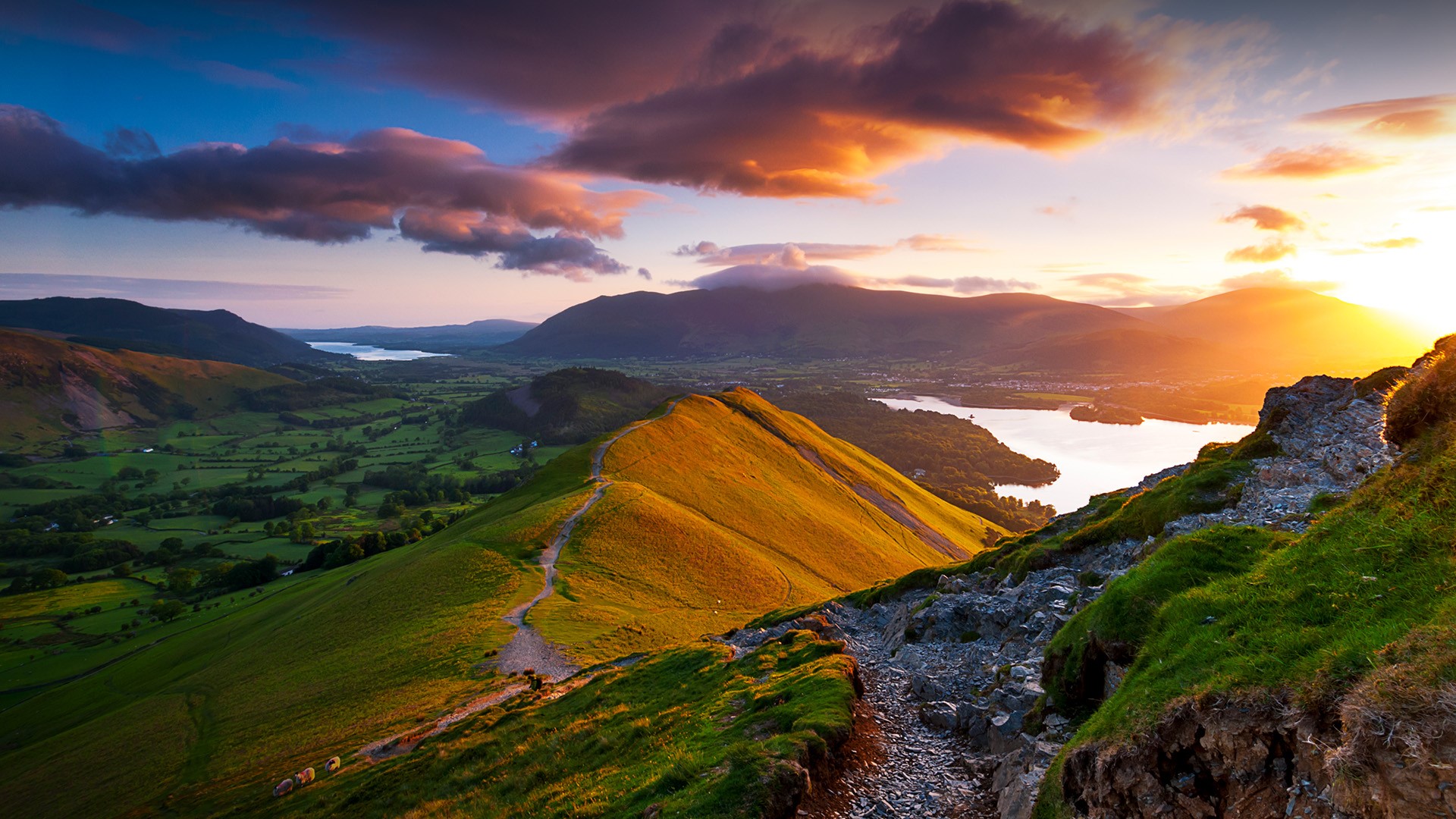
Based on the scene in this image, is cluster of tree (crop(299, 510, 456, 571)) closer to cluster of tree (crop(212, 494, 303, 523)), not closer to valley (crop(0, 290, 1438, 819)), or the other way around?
valley (crop(0, 290, 1438, 819))

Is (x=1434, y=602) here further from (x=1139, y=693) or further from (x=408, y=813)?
(x=408, y=813)

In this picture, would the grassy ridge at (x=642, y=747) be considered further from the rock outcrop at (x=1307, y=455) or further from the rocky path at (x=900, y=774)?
the rock outcrop at (x=1307, y=455)

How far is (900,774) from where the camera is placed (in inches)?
723

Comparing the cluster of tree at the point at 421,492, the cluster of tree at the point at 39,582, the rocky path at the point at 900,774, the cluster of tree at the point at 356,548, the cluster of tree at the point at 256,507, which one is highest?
the rocky path at the point at 900,774

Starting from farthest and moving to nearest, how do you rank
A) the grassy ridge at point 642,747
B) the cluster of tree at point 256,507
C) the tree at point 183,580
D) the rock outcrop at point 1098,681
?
the cluster of tree at point 256,507
the tree at point 183,580
the grassy ridge at point 642,747
the rock outcrop at point 1098,681

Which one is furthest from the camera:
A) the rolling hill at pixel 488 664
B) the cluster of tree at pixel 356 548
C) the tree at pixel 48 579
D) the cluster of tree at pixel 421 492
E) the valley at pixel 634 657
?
the cluster of tree at pixel 421 492

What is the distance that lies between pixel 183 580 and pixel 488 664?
116021 millimetres

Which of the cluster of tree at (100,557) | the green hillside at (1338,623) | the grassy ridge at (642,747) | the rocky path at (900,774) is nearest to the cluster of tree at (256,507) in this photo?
the cluster of tree at (100,557)

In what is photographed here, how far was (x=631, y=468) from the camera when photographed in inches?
3883

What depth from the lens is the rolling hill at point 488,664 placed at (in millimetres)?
25922

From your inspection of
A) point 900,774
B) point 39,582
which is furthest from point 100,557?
point 900,774

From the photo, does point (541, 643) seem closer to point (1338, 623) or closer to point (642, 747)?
point (642, 747)

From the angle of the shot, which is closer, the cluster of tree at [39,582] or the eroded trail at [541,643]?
the eroded trail at [541,643]

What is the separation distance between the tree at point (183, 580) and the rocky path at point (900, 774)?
485ft
